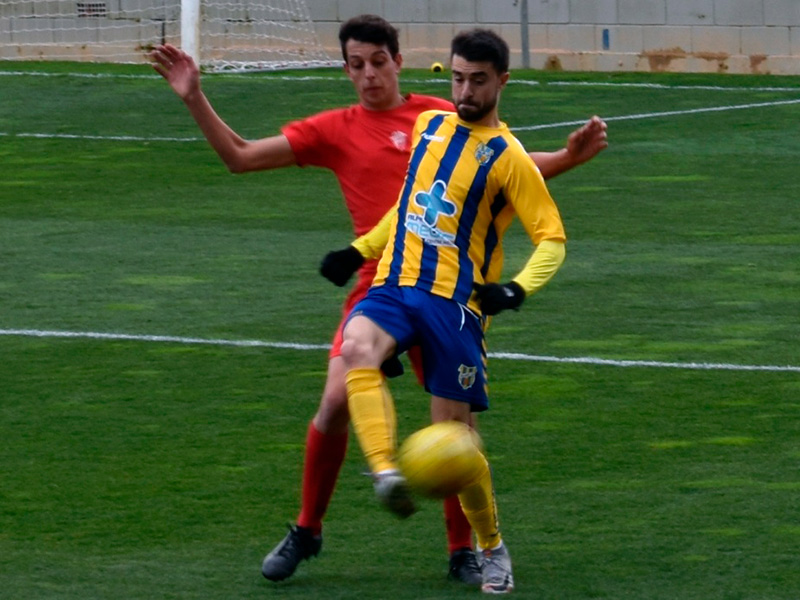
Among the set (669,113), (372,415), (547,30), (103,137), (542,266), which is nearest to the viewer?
(372,415)

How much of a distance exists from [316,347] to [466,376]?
3.74 m

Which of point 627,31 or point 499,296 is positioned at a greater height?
point 627,31

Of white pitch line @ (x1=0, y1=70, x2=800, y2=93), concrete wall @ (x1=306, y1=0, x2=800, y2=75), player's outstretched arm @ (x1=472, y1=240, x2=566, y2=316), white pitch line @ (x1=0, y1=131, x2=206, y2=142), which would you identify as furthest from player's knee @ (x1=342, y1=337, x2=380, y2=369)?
concrete wall @ (x1=306, y1=0, x2=800, y2=75)

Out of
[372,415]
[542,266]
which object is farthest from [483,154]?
[372,415]

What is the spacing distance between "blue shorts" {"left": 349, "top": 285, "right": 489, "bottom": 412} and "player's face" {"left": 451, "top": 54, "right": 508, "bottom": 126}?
1.83 ft

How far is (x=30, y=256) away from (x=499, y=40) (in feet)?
22.0

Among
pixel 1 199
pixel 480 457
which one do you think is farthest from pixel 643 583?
pixel 1 199

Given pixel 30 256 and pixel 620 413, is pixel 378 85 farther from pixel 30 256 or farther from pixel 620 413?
pixel 30 256

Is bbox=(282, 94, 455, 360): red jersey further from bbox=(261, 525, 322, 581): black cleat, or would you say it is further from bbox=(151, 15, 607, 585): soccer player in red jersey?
bbox=(261, 525, 322, 581): black cleat

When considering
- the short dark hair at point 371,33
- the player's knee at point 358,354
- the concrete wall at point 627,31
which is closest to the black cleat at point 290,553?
the player's knee at point 358,354

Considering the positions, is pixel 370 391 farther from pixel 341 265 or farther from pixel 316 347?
pixel 316 347

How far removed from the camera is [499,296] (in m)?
4.76

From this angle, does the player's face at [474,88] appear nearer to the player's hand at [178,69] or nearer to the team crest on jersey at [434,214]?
the team crest on jersey at [434,214]

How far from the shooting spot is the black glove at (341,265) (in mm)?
5242
